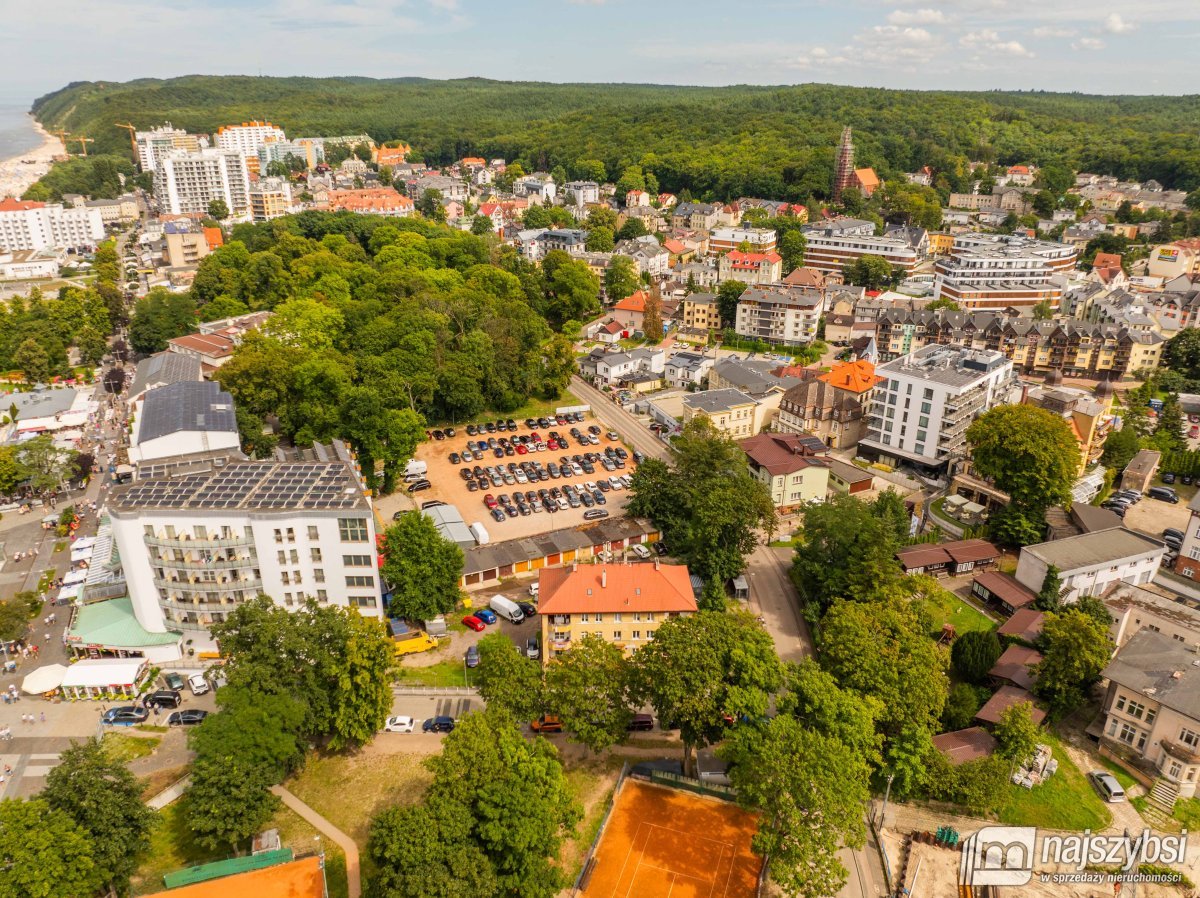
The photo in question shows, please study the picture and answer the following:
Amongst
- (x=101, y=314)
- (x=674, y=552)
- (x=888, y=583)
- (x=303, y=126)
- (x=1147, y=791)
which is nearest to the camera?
(x=1147, y=791)

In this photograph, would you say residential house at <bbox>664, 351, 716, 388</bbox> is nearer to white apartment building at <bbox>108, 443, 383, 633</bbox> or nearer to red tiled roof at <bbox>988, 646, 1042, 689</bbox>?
red tiled roof at <bbox>988, 646, 1042, 689</bbox>

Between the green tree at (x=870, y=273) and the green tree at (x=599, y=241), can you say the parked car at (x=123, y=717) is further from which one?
the green tree at (x=870, y=273)

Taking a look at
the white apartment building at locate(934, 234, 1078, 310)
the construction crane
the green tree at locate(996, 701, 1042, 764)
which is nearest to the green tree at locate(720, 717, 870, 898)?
the green tree at locate(996, 701, 1042, 764)

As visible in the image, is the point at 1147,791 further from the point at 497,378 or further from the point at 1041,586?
the point at 497,378

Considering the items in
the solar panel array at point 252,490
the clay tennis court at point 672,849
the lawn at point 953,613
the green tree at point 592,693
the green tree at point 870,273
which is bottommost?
the clay tennis court at point 672,849

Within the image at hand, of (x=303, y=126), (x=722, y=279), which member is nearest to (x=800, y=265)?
(x=722, y=279)

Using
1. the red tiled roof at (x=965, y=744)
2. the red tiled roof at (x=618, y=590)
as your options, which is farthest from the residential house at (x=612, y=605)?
the red tiled roof at (x=965, y=744)
